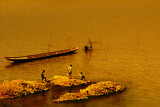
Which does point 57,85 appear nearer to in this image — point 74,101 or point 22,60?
point 74,101

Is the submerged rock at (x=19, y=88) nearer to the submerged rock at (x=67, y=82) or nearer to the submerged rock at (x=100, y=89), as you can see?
the submerged rock at (x=67, y=82)

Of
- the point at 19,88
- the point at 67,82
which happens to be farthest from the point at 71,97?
the point at 19,88

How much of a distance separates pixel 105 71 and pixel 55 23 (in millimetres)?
52214

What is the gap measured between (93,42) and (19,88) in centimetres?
3696

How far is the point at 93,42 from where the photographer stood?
233ft

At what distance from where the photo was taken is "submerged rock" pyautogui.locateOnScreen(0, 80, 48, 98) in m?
34.9

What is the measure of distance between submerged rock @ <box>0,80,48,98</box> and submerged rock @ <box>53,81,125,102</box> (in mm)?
3343

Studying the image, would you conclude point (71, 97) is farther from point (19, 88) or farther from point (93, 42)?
point (93, 42)

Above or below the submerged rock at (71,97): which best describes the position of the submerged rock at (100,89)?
above

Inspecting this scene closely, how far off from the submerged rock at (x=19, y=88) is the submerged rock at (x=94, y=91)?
3.34m

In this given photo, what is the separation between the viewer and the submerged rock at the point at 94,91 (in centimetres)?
3406

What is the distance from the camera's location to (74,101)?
1337 inches

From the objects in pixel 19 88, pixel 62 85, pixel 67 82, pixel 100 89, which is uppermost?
pixel 67 82

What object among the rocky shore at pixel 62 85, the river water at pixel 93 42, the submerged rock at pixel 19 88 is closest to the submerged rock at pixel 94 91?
the rocky shore at pixel 62 85
